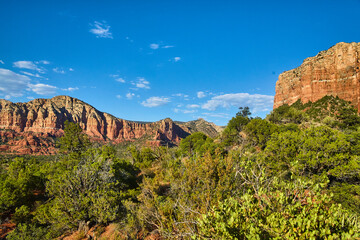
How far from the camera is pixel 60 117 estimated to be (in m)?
170

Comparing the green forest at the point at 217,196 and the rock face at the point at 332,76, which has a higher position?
the rock face at the point at 332,76

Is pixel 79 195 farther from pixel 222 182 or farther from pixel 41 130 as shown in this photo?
pixel 41 130

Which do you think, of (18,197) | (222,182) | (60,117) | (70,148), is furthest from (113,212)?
(60,117)

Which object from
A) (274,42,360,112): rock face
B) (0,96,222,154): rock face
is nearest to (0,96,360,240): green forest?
(274,42,360,112): rock face

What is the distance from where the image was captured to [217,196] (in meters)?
8.61

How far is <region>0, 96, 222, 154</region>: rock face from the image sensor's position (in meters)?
120

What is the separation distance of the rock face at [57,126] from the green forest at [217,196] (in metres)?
113

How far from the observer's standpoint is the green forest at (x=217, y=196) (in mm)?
4531

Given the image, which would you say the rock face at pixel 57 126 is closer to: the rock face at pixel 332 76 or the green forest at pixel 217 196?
the rock face at pixel 332 76

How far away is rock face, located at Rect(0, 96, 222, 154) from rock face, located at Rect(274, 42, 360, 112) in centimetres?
10519

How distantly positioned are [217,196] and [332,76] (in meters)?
80.7

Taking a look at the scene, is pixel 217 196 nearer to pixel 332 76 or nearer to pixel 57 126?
pixel 332 76

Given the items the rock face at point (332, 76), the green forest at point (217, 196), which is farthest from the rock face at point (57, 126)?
the green forest at point (217, 196)

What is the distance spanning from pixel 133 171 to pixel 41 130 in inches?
6415
